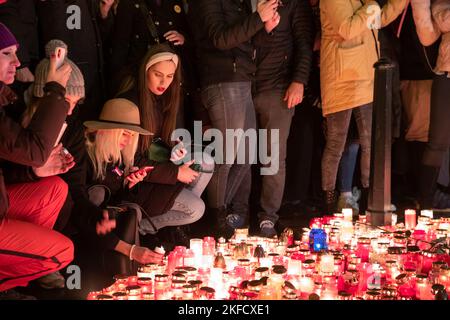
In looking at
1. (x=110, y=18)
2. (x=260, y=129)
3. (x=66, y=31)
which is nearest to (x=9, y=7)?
(x=66, y=31)

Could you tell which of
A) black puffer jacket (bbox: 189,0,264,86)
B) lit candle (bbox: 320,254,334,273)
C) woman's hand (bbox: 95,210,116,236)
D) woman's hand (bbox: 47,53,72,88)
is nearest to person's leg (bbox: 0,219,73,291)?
woman's hand (bbox: 95,210,116,236)

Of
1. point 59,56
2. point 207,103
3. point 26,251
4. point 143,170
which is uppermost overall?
point 59,56

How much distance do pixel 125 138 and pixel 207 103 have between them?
0.94 meters

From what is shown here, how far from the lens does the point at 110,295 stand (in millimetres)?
3256

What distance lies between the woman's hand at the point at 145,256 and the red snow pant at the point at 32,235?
419mm

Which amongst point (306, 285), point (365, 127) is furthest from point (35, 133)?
point (365, 127)

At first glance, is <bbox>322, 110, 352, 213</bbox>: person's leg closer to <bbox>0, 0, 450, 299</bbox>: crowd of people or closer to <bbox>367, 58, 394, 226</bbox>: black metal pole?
<bbox>0, 0, 450, 299</bbox>: crowd of people

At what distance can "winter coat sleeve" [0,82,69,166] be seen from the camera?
3107mm

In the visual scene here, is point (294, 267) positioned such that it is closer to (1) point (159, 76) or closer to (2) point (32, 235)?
(2) point (32, 235)

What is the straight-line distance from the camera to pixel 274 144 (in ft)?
17.4

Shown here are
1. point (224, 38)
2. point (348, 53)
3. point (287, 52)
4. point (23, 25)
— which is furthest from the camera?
point (287, 52)

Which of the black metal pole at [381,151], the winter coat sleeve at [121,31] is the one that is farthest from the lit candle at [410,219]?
the winter coat sleeve at [121,31]

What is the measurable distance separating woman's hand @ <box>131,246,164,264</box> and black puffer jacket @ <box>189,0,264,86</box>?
160 centimetres

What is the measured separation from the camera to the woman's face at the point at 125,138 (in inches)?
170
